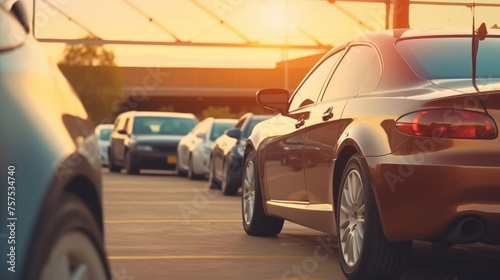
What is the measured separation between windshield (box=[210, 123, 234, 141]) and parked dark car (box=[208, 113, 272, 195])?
14.5ft

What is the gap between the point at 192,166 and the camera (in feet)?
80.0

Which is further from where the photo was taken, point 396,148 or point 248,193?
point 248,193

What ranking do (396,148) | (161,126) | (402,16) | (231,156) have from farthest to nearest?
(161,126)
(402,16)
(231,156)
(396,148)

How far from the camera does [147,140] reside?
28.4 metres

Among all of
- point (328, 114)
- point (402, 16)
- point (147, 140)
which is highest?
point (328, 114)

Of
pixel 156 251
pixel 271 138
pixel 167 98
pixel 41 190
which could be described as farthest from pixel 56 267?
pixel 167 98

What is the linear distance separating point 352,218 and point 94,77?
98.9 meters

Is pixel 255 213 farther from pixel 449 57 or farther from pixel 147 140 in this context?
pixel 147 140

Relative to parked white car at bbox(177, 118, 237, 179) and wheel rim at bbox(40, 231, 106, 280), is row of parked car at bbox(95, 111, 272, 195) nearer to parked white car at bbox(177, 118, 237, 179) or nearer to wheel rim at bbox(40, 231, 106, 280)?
parked white car at bbox(177, 118, 237, 179)

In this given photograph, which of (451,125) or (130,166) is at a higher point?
(451,125)

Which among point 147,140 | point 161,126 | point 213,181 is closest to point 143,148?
point 147,140

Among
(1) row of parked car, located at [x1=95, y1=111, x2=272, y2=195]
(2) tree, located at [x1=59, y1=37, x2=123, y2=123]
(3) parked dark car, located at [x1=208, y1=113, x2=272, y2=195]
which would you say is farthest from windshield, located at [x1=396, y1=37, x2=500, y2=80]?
(2) tree, located at [x1=59, y1=37, x2=123, y2=123]

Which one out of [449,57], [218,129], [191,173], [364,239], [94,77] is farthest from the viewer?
[94,77]

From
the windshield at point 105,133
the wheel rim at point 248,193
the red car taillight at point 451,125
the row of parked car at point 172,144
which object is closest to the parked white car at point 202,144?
the row of parked car at point 172,144
